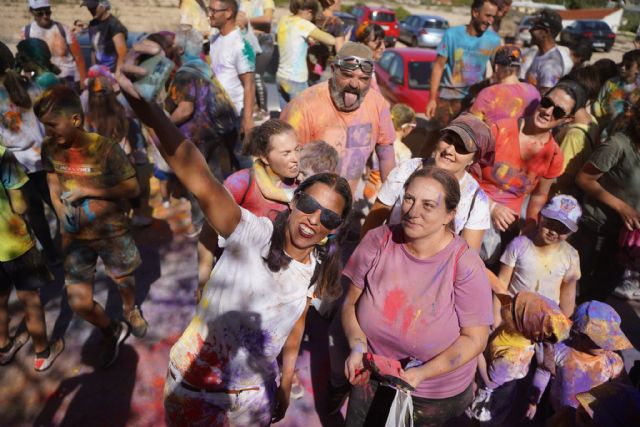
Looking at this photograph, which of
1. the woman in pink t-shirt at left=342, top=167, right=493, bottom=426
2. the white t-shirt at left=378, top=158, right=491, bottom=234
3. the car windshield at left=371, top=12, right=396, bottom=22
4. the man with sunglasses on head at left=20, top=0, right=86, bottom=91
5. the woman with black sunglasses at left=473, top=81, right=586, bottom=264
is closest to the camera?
the woman in pink t-shirt at left=342, top=167, right=493, bottom=426

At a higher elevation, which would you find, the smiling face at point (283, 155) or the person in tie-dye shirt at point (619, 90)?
the smiling face at point (283, 155)

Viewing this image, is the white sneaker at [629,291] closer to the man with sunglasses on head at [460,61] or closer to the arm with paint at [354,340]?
the man with sunglasses on head at [460,61]

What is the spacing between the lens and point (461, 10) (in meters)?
37.5

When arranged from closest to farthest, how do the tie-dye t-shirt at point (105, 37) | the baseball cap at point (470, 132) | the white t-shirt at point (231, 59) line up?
the baseball cap at point (470, 132) → the white t-shirt at point (231, 59) → the tie-dye t-shirt at point (105, 37)

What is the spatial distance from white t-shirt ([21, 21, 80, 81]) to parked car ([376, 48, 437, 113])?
17.5 ft

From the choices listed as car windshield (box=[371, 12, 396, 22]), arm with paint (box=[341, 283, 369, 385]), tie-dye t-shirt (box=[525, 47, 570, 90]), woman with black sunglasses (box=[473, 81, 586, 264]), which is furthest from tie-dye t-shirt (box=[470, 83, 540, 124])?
car windshield (box=[371, 12, 396, 22])

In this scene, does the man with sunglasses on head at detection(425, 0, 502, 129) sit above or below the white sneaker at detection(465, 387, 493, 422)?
above

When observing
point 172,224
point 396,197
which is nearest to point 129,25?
point 172,224

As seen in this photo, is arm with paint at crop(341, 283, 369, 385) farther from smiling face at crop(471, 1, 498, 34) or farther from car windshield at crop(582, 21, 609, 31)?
car windshield at crop(582, 21, 609, 31)

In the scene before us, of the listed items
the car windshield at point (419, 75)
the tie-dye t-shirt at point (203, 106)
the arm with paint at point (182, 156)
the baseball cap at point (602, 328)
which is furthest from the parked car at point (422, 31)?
the arm with paint at point (182, 156)

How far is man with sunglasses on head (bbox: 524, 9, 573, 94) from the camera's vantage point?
17.7 feet

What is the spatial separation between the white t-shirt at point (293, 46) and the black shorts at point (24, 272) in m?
3.69

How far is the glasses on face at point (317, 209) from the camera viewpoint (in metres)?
1.94

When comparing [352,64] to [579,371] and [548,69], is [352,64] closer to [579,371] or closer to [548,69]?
[579,371]
